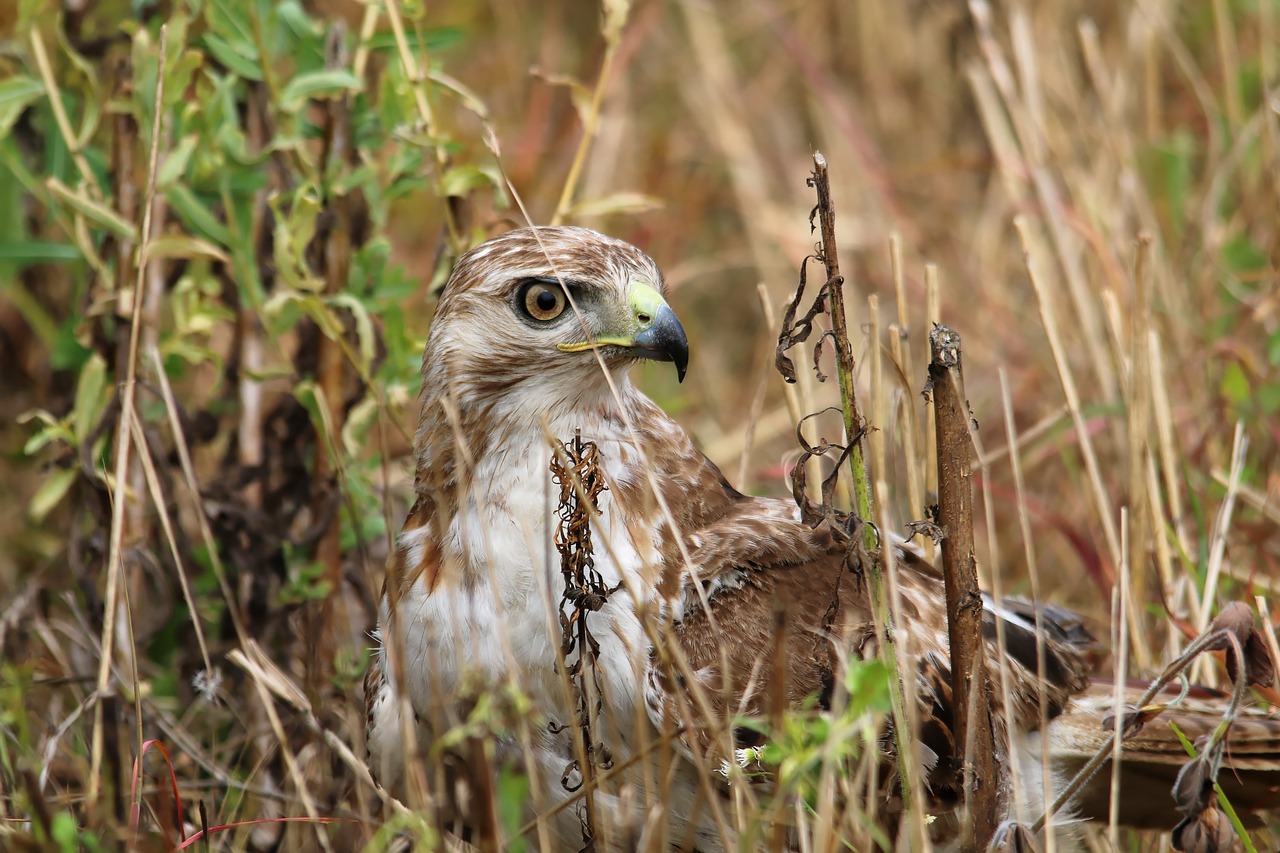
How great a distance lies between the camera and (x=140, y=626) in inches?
172

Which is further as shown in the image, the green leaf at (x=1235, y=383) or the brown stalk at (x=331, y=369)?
the green leaf at (x=1235, y=383)

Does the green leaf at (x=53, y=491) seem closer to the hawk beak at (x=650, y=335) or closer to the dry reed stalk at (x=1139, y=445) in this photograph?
the hawk beak at (x=650, y=335)

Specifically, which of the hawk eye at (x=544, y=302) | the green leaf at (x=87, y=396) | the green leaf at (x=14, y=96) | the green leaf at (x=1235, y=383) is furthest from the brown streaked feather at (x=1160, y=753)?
the green leaf at (x=14, y=96)

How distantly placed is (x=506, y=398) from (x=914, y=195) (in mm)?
4660

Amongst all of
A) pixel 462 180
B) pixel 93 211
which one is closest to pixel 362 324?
pixel 462 180

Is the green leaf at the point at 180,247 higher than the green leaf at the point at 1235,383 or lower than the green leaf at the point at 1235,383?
higher

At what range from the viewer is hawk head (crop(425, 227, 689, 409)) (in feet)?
9.93

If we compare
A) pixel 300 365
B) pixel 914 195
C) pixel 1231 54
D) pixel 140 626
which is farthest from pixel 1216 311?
pixel 140 626

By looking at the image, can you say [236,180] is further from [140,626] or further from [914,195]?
[914,195]

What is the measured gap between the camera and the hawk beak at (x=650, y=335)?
2.99 meters

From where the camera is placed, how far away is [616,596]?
2924 millimetres

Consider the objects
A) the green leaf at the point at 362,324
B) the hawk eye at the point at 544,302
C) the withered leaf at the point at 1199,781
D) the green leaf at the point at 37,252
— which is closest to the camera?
the withered leaf at the point at 1199,781

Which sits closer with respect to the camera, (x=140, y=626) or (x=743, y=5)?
(x=140, y=626)

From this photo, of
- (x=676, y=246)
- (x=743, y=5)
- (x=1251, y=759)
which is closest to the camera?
(x=1251, y=759)
